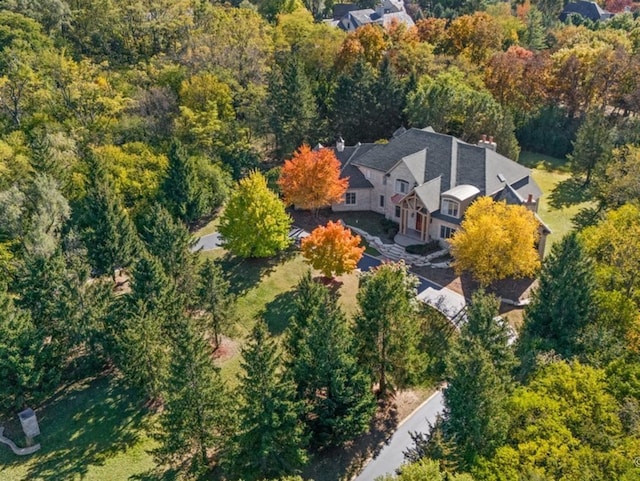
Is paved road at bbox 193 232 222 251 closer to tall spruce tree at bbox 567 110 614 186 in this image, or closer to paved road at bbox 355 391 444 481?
paved road at bbox 355 391 444 481

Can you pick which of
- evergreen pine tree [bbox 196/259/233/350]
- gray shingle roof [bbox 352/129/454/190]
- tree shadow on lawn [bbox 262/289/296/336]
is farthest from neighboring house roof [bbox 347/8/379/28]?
evergreen pine tree [bbox 196/259/233/350]

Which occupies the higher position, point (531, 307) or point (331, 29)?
point (331, 29)

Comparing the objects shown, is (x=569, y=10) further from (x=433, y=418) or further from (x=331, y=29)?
(x=433, y=418)

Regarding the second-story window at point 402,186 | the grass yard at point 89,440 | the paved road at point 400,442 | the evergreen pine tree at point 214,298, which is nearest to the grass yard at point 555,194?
the second-story window at point 402,186

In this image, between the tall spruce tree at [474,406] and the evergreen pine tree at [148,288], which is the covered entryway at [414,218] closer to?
the tall spruce tree at [474,406]

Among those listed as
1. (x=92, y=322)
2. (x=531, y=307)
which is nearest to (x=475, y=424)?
(x=531, y=307)

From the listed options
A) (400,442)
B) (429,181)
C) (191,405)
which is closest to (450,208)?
(429,181)

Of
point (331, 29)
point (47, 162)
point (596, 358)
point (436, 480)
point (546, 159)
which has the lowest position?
point (546, 159)
